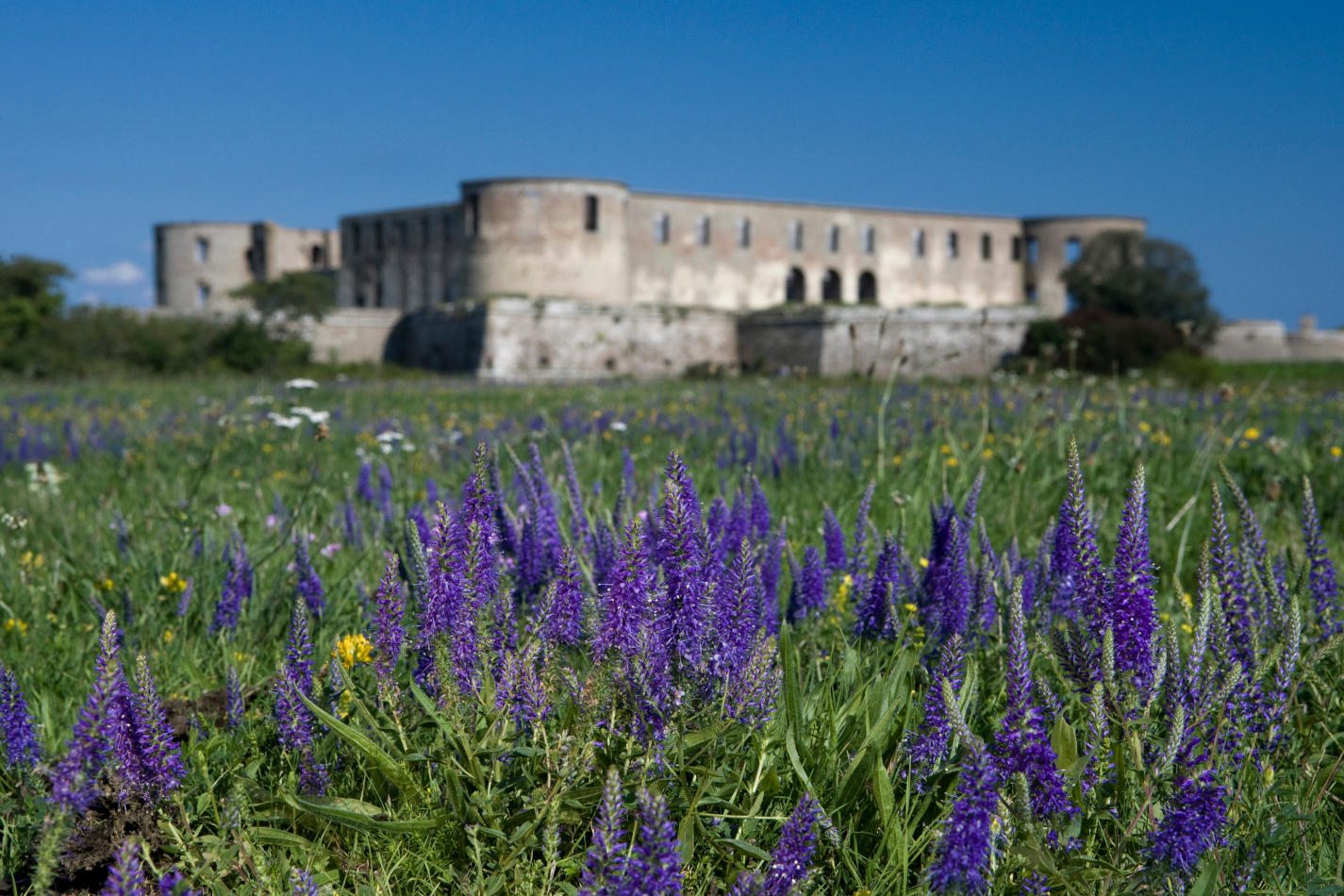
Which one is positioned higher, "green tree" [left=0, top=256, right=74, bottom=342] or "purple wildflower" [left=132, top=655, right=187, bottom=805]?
"green tree" [left=0, top=256, right=74, bottom=342]

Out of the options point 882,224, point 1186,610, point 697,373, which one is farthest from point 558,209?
point 1186,610

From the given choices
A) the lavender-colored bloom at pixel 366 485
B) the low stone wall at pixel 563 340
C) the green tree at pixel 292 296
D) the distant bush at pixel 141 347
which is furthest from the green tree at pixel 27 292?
the lavender-colored bloom at pixel 366 485

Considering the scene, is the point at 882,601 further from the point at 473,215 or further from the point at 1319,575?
the point at 473,215

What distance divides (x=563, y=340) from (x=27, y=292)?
61.7ft

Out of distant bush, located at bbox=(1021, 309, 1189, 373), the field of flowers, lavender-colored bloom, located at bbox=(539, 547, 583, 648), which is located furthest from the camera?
distant bush, located at bbox=(1021, 309, 1189, 373)

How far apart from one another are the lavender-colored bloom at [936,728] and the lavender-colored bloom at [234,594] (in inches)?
80.2

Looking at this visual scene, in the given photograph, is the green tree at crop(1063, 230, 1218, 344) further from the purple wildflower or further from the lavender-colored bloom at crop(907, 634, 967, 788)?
the purple wildflower

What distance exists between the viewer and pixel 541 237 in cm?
4431

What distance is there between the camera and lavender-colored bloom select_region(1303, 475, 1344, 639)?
8.04ft

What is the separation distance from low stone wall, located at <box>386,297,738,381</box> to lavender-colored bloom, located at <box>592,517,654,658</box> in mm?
35760

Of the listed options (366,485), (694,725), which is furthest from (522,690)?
(366,485)

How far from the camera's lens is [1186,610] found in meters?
2.29

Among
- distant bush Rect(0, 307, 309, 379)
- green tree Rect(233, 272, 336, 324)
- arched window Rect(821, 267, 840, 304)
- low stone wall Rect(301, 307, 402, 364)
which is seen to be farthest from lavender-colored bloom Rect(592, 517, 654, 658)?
arched window Rect(821, 267, 840, 304)

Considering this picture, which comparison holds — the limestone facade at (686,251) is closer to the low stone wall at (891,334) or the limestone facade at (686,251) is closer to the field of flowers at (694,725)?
the low stone wall at (891,334)
